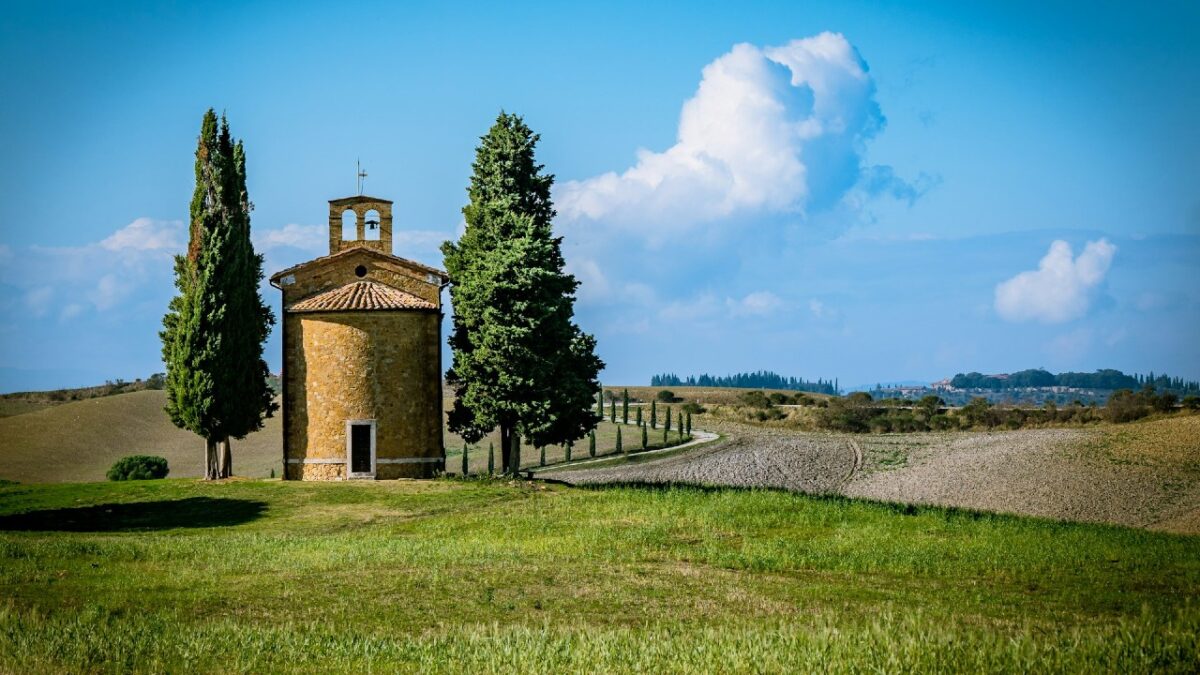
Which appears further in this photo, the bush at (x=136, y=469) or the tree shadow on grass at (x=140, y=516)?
the bush at (x=136, y=469)

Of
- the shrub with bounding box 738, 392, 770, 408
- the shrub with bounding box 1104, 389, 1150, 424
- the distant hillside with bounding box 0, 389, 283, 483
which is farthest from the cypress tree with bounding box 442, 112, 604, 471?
the shrub with bounding box 738, 392, 770, 408

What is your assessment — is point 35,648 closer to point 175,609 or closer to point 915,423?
point 175,609

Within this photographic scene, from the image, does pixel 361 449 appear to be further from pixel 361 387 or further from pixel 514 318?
pixel 514 318

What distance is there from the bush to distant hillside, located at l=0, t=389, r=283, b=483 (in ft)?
24.0

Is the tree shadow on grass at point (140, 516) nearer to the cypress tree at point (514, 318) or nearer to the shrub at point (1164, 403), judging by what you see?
the cypress tree at point (514, 318)

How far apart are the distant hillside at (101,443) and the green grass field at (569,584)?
102 feet

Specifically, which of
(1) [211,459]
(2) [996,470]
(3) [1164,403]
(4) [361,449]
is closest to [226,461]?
(1) [211,459]

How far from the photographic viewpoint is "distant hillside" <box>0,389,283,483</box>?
68062mm

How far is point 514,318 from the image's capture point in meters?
42.0

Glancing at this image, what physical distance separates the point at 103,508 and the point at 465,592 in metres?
19.7

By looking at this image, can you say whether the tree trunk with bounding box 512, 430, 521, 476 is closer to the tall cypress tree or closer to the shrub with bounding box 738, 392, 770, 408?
the tall cypress tree

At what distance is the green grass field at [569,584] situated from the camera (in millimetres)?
15086

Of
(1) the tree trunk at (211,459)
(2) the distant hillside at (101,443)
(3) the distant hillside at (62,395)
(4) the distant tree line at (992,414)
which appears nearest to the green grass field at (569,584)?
(1) the tree trunk at (211,459)

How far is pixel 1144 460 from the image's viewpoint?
1890 inches
